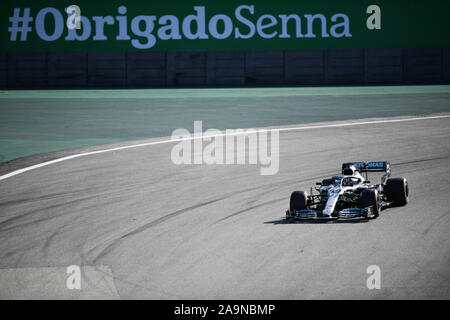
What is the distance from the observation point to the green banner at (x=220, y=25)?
31.9 metres

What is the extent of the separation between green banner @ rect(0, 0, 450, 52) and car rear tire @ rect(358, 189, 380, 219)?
24724mm

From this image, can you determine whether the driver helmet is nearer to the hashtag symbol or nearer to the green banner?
the green banner

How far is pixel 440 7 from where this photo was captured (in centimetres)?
3184

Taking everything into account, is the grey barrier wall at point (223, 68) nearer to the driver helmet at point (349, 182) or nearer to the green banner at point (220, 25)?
the green banner at point (220, 25)

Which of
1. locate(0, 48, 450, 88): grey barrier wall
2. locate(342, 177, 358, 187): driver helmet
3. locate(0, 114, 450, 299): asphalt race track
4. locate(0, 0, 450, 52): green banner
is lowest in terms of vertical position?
locate(0, 114, 450, 299): asphalt race track

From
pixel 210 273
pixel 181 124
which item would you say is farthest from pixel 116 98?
pixel 210 273

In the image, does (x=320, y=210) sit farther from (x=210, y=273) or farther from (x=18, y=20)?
(x=18, y=20)

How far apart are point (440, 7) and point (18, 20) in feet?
65.1

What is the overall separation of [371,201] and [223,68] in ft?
82.7

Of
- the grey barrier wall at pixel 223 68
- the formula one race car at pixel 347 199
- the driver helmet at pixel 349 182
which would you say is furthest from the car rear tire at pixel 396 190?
the grey barrier wall at pixel 223 68

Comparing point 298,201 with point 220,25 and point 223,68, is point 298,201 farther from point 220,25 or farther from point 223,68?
point 220,25

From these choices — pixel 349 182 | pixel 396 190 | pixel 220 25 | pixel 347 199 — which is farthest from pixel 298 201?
pixel 220 25

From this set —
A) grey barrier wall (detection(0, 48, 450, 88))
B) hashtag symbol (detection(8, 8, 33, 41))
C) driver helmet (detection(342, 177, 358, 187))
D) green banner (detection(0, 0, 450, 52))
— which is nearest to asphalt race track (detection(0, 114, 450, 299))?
driver helmet (detection(342, 177, 358, 187))

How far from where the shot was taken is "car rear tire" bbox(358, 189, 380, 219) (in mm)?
7934
